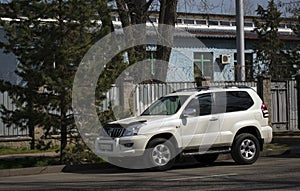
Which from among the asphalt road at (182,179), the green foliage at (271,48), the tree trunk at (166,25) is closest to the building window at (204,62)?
the green foliage at (271,48)

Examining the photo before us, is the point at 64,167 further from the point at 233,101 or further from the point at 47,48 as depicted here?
the point at 233,101

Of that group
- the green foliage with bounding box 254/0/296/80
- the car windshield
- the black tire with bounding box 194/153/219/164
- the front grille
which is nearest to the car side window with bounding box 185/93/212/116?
the car windshield

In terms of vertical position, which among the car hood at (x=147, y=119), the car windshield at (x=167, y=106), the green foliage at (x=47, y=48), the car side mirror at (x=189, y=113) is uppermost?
the green foliage at (x=47, y=48)

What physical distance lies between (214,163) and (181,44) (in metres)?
17.4

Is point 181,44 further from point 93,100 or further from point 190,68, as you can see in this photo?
point 93,100

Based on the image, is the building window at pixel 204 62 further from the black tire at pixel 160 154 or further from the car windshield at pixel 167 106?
the black tire at pixel 160 154

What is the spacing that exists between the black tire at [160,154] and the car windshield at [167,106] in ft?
2.89

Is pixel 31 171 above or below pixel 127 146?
below

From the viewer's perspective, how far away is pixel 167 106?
16.7 metres

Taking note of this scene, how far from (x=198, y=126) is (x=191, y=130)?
0.21 metres

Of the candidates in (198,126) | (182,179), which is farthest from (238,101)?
(182,179)

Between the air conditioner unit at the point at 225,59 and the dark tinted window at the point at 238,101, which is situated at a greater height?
the air conditioner unit at the point at 225,59

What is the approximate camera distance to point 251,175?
1376cm

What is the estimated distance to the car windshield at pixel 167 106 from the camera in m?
16.1
